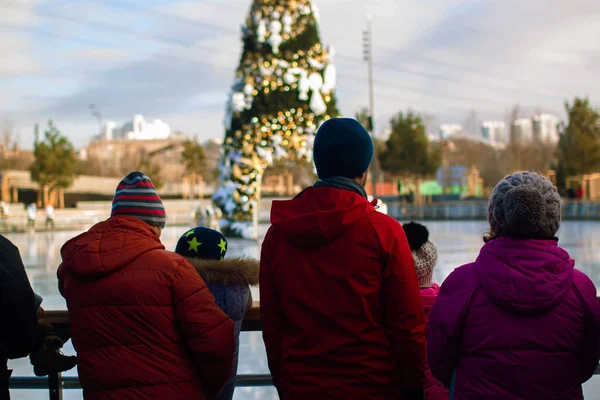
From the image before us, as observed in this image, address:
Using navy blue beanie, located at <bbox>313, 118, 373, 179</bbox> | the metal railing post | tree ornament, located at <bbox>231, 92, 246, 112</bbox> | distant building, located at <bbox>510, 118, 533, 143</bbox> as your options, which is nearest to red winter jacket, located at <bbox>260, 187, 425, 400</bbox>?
navy blue beanie, located at <bbox>313, 118, 373, 179</bbox>

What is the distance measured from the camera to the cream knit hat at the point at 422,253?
214 cm

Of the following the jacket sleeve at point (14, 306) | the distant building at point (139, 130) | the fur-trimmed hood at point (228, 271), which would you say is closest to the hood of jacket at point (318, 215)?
the fur-trimmed hood at point (228, 271)

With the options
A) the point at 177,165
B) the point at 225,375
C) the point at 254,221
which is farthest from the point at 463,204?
the point at 177,165

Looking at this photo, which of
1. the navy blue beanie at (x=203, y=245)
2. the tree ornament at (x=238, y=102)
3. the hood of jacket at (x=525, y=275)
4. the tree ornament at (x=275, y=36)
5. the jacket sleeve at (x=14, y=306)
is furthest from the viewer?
Result: the tree ornament at (x=238, y=102)

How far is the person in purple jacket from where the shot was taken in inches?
63.7

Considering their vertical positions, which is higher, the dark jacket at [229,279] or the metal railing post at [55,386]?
the dark jacket at [229,279]

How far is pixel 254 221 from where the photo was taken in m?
13.2

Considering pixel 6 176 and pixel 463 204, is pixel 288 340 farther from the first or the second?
pixel 6 176

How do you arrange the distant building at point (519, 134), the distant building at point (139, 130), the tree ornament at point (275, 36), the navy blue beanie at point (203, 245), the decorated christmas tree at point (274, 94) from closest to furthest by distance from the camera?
the navy blue beanie at point (203, 245) < the tree ornament at point (275, 36) < the decorated christmas tree at point (274, 94) < the distant building at point (519, 134) < the distant building at point (139, 130)

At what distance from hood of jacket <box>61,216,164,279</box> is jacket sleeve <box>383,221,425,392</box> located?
717 millimetres

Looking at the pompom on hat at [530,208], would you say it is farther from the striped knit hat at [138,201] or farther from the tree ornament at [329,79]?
the tree ornament at [329,79]

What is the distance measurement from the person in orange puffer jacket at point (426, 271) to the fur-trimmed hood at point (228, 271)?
554 mm

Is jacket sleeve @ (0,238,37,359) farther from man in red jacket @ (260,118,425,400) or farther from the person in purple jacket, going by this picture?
the person in purple jacket

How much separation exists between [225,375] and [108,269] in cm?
48
